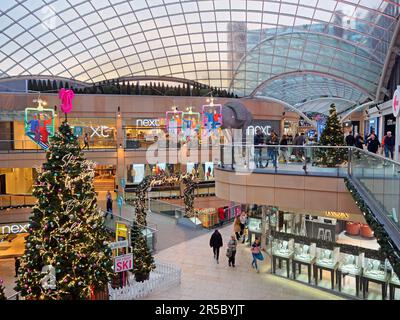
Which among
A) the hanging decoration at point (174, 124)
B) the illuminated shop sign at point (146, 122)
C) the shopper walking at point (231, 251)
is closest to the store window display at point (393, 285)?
the shopper walking at point (231, 251)

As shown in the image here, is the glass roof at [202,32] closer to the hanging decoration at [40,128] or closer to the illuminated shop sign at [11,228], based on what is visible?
the hanging decoration at [40,128]

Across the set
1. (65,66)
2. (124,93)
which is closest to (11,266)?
(124,93)

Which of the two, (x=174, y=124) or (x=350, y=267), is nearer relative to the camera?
(x=350, y=267)

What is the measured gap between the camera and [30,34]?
4250cm

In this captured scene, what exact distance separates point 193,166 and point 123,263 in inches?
1119

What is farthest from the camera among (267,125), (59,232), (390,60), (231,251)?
(267,125)

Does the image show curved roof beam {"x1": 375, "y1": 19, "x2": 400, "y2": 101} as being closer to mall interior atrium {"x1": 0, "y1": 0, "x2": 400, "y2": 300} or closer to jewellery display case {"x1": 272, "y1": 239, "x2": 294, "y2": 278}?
mall interior atrium {"x1": 0, "y1": 0, "x2": 400, "y2": 300}

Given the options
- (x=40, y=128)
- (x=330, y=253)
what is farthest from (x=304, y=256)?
(x=40, y=128)

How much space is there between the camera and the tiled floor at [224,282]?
47.7ft

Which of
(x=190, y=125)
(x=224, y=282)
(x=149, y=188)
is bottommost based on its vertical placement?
A: (x=224, y=282)

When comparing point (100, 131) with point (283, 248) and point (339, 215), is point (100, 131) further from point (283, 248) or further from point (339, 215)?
point (339, 215)

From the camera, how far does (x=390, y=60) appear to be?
36406mm

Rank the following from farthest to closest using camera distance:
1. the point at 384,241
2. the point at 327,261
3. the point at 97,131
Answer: the point at 97,131 → the point at 327,261 → the point at 384,241
